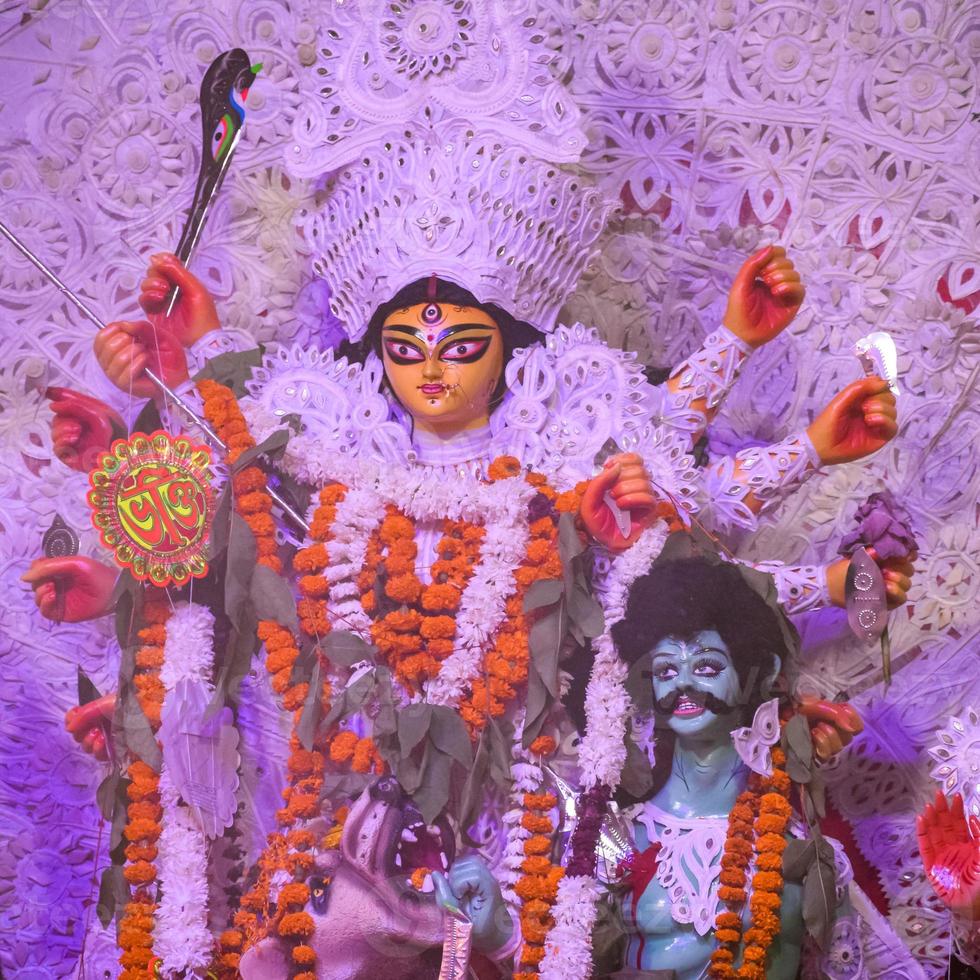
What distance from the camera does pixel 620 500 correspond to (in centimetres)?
287

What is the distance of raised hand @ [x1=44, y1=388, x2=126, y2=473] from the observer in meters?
3.06

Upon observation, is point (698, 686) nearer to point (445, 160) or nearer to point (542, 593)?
point (542, 593)

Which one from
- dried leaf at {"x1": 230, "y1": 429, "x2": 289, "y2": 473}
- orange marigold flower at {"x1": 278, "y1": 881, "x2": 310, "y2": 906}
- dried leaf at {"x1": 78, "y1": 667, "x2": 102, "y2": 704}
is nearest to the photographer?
orange marigold flower at {"x1": 278, "y1": 881, "x2": 310, "y2": 906}

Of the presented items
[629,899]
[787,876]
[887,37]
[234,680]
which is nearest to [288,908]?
[234,680]

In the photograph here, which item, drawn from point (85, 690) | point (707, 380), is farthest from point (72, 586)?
point (707, 380)

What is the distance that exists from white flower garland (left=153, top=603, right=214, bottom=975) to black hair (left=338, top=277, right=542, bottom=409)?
0.69m

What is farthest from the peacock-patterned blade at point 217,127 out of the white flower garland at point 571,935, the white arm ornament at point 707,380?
the white flower garland at point 571,935

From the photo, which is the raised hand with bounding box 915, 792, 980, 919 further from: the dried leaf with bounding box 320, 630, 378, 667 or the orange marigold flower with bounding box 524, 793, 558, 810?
the dried leaf with bounding box 320, 630, 378, 667

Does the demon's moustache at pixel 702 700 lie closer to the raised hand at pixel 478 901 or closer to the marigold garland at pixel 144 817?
the raised hand at pixel 478 901

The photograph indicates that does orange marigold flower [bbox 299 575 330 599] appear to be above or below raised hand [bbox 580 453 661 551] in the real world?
below

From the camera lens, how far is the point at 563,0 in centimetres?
323

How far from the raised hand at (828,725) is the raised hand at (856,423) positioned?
49 cm

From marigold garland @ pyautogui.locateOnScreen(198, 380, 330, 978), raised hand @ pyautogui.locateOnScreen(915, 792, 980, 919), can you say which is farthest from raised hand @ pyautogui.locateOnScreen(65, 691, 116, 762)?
raised hand @ pyautogui.locateOnScreen(915, 792, 980, 919)

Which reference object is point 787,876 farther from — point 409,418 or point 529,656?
point 409,418
